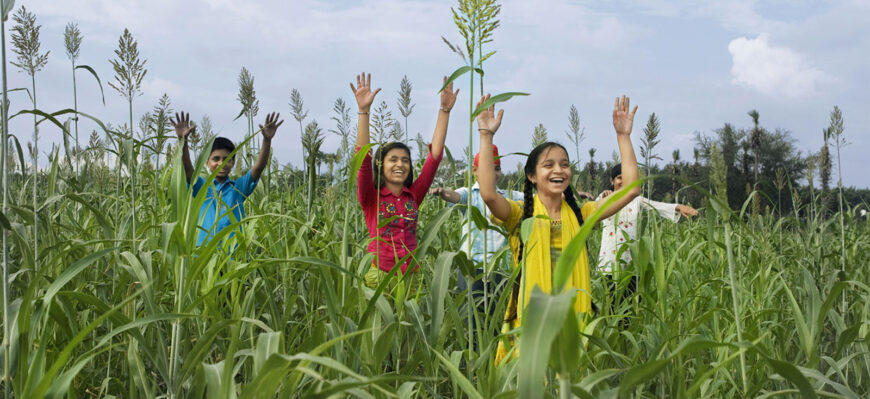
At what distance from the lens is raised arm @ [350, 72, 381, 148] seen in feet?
9.21

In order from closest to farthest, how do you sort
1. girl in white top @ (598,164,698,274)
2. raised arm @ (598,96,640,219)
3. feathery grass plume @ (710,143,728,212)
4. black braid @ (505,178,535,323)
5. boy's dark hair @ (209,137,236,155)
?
feathery grass plume @ (710,143,728,212)
black braid @ (505,178,535,323)
raised arm @ (598,96,640,219)
boy's dark hair @ (209,137,236,155)
girl in white top @ (598,164,698,274)

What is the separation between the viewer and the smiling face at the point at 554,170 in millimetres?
2588

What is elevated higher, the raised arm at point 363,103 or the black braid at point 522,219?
the raised arm at point 363,103

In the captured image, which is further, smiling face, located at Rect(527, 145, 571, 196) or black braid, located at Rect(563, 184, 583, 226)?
black braid, located at Rect(563, 184, 583, 226)

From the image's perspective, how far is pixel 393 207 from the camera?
3414 millimetres

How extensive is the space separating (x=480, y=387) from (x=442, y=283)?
285 mm

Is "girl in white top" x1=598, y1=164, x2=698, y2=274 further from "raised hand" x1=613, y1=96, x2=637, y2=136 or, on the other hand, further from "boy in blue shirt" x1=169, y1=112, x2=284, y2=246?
"boy in blue shirt" x1=169, y1=112, x2=284, y2=246

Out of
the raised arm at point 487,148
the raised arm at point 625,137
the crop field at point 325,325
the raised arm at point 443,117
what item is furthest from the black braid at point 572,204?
the raised arm at point 443,117

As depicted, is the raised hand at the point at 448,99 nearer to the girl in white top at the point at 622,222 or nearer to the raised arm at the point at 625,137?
the raised arm at the point at 625,137

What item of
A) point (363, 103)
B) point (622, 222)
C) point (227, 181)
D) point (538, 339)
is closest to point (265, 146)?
point (227, 181)

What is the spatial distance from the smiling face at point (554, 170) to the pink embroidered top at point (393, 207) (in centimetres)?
78

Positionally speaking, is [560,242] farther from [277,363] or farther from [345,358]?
[277,363]

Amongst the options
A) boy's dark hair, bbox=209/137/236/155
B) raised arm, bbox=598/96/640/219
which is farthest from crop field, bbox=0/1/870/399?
boy's dark hair, bbox=209/137/236/155

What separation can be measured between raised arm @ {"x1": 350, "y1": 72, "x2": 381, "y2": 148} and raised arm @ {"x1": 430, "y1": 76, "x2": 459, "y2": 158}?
34cm
